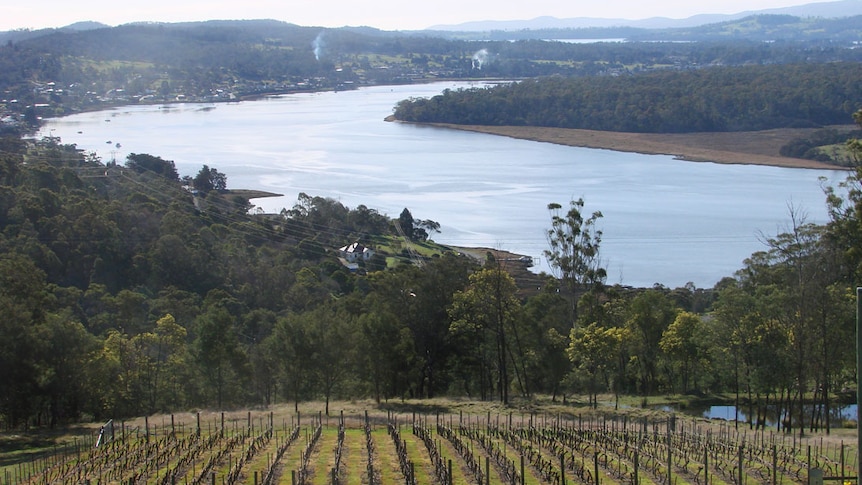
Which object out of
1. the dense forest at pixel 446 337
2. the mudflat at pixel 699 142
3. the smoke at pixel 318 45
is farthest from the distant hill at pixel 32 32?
the dense forest at pixel 446 337

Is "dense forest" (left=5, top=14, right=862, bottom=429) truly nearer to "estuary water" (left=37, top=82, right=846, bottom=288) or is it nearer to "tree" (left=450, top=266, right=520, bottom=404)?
"tree" (left=450, top=266, right=520, bottom=404)

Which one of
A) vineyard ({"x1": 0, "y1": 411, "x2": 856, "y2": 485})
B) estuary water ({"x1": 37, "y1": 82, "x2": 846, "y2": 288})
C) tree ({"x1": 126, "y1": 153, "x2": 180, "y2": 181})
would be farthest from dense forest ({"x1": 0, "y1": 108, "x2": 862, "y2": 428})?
tree ({"x1": 126, "y1": 153, "x2": 180, "y2": 181})

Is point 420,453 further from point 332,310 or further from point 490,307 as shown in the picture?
point 332,310

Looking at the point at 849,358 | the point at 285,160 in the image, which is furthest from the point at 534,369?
the point at 285,160

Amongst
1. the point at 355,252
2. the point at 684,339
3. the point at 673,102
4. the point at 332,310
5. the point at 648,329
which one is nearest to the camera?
the point at 684,339

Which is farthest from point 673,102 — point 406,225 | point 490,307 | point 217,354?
point 217,354

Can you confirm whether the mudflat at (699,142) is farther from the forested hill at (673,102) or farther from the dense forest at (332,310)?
the dense forest at (332,310)
